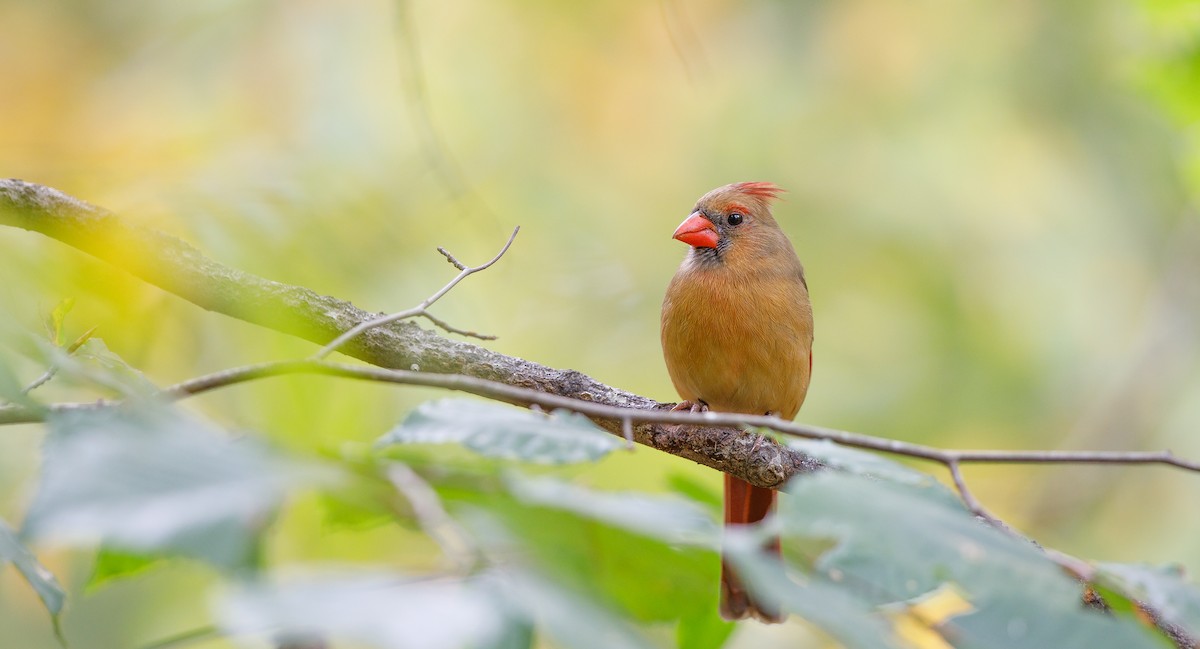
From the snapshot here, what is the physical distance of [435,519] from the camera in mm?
875

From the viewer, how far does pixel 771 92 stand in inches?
278

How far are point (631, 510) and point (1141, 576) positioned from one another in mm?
526

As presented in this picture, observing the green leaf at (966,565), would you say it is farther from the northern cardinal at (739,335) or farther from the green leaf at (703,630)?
the northern cardinal at (739,335)

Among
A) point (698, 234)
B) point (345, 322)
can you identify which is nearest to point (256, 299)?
point (345, 322)

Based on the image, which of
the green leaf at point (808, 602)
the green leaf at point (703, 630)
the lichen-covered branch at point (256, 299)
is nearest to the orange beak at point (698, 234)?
the lichen-covered branch at point (256, 299)

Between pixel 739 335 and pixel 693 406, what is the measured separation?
0.27 m

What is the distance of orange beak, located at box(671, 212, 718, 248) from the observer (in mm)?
3881

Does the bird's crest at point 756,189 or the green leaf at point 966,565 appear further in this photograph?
the bird's crest at point 756,189

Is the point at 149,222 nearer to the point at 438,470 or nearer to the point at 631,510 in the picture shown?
the point at 438,470

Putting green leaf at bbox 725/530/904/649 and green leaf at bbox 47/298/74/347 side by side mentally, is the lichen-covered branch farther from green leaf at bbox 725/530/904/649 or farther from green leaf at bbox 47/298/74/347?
green leaf at bbox 725/530/904/649

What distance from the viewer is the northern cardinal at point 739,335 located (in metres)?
3.53

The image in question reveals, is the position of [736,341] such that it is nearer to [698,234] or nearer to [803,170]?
[698,234]

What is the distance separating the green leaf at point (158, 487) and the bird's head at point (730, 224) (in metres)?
3.06

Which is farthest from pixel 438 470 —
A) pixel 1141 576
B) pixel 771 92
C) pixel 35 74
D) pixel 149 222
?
pixel 771 92
